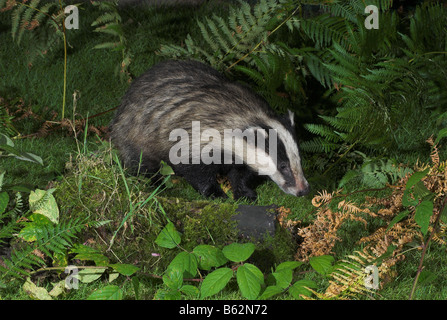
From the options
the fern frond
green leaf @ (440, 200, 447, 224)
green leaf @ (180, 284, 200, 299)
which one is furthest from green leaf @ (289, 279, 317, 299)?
the fern frond

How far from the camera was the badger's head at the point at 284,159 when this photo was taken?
534cm

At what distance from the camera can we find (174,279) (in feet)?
12.5

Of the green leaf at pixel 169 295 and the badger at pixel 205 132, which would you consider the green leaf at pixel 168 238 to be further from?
the badger at pixel 205 132

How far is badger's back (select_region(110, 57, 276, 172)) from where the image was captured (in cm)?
566

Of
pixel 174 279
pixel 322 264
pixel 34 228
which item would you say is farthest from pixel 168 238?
pixel 322 264

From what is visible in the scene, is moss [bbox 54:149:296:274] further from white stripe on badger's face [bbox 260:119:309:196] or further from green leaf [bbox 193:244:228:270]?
white stripe on badger's face [bbox 260:119:309:196]

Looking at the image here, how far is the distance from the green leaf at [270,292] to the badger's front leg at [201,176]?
2.20 metres

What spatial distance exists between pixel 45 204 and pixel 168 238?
945 millimetres

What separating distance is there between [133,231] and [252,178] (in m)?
2.01

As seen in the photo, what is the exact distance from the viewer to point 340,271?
4.08 metres

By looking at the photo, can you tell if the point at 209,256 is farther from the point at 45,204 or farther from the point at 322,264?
the point at 45,204

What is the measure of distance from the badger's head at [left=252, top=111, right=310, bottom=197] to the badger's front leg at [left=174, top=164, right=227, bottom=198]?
63 centimetres

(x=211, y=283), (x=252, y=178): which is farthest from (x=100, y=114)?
(x=211, y=283)

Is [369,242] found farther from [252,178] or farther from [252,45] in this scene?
[252,45]
